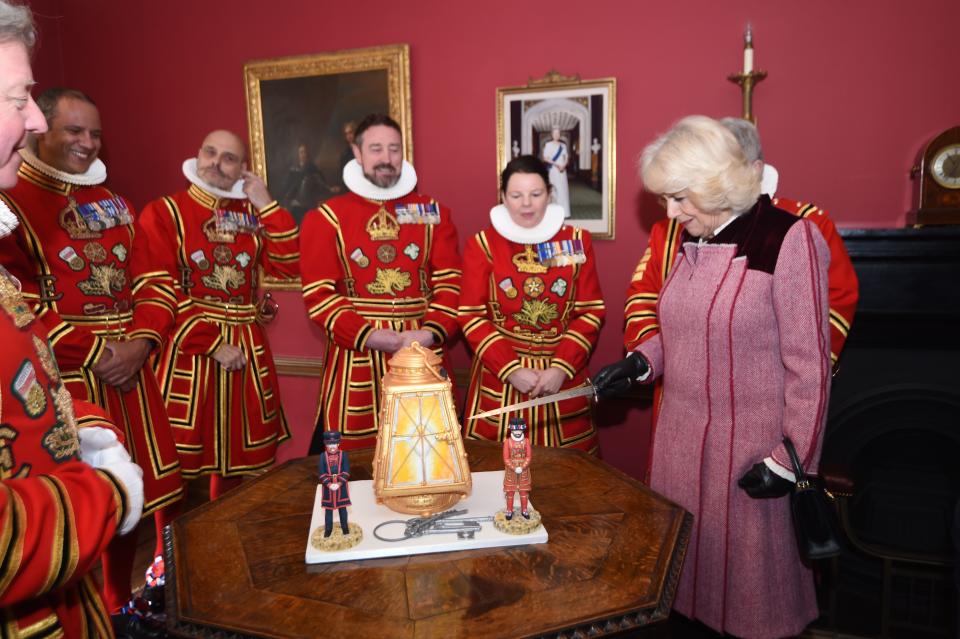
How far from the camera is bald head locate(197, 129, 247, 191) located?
9.89 ft

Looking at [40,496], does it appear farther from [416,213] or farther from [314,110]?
[314,110]

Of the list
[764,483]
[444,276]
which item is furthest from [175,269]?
[764,483]

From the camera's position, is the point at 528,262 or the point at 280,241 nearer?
the point at 528,262

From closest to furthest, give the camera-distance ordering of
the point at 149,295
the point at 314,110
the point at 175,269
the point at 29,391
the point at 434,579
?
the point at 29,391 → the point at 434,579 → the point at 149,295 → the point at 175,269 → the point at 314,110

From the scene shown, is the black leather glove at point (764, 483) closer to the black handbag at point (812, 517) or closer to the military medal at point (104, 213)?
the black handbag at point (812, 517)

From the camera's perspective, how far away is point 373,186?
3.03 meters

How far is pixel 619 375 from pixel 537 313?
800 mm

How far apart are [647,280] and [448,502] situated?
1226 mm

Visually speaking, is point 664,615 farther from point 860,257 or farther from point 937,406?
point 937,406

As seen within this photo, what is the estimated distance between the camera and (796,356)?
5.54ft

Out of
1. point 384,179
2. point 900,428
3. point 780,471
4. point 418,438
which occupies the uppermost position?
point 384,179

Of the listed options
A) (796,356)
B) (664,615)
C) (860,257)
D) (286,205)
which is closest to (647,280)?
(796,356)

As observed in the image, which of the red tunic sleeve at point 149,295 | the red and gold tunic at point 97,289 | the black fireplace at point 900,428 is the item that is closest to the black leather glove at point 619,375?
the black fireplace at point 900,428

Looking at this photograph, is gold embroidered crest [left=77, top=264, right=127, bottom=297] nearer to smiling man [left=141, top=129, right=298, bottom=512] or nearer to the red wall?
smiling man [left=141, top=129, right=298, bottom=512]
